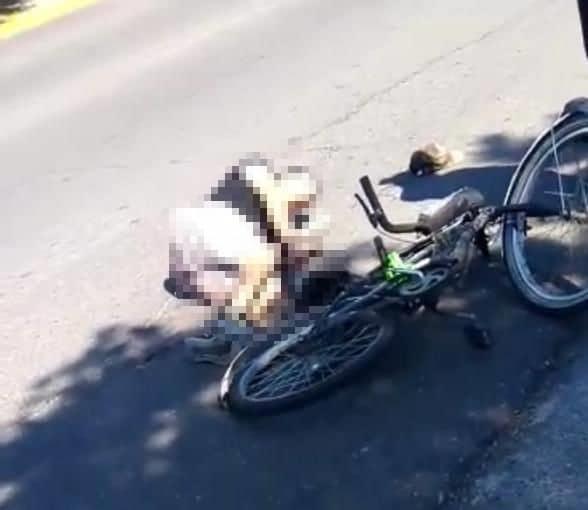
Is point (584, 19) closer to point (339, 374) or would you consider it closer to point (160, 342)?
point (339, 374)

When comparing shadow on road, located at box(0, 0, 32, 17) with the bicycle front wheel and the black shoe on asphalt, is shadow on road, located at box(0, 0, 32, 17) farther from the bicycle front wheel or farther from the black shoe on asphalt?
the bicycle front wheel

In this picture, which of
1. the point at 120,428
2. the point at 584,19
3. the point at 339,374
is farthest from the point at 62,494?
the point at 584,19

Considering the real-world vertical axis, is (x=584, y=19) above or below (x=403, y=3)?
above

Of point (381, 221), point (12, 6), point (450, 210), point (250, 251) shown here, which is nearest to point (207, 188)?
point (381, 221)

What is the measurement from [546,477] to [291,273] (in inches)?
49.7

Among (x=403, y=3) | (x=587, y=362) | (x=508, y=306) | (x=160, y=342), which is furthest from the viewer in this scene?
(x=403, y=3)

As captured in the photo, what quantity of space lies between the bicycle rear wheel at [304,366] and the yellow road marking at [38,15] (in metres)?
8.97

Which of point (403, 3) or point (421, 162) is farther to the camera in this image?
point (403, 3)

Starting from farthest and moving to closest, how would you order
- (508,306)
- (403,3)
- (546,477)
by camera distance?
1. (403,3)
2. (508,306)
3. (546,477)

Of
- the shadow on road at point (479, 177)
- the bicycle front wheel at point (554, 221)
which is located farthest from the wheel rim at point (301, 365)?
the shadow on road at point (479, 177)

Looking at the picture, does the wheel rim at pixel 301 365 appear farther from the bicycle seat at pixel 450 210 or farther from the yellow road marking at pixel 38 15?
the yellow road marking at pixel 38 15

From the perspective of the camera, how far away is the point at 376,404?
179 inches

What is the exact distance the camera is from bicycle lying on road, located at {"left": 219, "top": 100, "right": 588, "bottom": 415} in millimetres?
4605

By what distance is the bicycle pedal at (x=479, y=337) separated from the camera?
473cm
